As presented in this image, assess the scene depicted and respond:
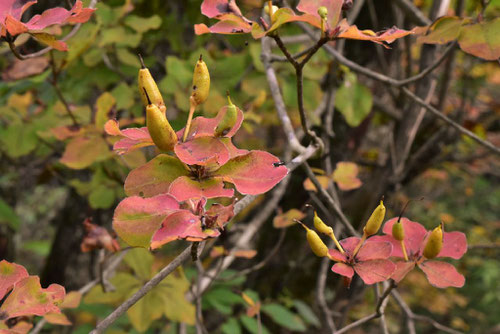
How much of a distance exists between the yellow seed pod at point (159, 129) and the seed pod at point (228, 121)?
46 mm

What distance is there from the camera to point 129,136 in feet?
1.50

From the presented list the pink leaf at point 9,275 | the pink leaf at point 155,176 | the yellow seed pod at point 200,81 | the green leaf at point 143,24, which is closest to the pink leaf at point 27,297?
the pink leaf at point 9,275

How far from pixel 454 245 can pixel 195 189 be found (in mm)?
366

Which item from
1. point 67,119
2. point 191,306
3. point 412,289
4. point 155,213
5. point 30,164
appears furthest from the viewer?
point 412,289

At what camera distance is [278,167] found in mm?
452

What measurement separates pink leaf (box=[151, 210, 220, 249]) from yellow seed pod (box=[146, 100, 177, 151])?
0.08 m

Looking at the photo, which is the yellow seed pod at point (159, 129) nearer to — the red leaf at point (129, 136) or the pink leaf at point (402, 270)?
the red leaf at point (129, 136)

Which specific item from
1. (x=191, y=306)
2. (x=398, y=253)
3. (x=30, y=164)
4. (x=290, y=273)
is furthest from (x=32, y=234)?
(x=398, y=253)

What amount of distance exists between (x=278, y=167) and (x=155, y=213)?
13 centimetres

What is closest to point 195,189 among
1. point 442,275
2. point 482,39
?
point 442,275

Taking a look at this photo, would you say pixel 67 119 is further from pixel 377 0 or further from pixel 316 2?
pixel 377 0

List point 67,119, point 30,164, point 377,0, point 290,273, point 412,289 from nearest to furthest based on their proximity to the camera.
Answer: point 67,119, point 377,0, point 290,273, point 30,164, point 412,289

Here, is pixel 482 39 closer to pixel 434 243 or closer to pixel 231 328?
pixel 434 243

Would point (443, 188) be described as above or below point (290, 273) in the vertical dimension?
below
